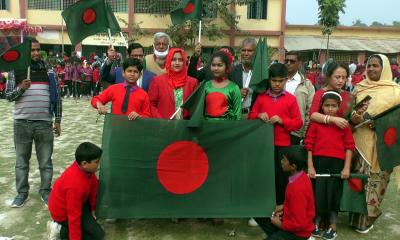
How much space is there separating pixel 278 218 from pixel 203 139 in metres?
0.97

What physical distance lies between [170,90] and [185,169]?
2.62 feet

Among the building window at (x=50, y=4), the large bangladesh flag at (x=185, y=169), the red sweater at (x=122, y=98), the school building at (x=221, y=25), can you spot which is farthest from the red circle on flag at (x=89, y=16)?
the building window at (x=50, y=4)

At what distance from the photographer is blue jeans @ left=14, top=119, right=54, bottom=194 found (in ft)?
15.1

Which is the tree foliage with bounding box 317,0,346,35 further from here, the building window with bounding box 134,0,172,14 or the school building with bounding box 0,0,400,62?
the building window with bounding box 134,0,172,14

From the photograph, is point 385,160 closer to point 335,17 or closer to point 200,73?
point 200,73

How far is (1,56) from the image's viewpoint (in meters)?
4.19

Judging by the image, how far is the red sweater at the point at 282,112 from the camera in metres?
3.94

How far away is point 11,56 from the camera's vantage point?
4.21 metres

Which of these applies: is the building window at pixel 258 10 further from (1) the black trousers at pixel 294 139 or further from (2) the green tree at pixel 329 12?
(1) the black trousers at pixel 294 139

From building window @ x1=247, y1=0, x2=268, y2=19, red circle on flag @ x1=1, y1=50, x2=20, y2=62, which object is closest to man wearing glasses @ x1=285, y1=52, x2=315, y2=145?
red circle on flag @ x1=1, y1=50, x2=20, y2=62

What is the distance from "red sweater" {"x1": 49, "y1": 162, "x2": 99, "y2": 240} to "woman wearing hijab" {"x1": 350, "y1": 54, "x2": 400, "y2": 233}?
2557 mm

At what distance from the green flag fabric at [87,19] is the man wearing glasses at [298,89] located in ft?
6.55

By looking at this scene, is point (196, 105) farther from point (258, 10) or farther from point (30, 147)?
point (258, 10)

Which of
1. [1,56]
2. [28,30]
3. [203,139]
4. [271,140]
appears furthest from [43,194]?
[28,30]
